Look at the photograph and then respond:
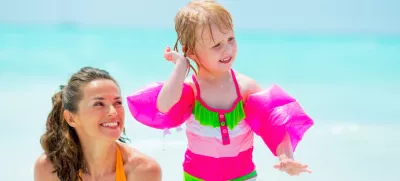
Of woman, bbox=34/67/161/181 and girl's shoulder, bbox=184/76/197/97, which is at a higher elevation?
girl's shoulder, bbox=184/76/197/97

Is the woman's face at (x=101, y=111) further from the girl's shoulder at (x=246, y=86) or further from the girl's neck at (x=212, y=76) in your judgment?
the girl's shoulder at (x=246, y=86)

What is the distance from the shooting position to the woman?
339 centimetres

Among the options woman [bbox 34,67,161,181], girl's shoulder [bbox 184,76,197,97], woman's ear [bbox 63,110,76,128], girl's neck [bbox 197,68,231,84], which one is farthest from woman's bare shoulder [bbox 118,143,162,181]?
girl's neck [bbox 197,68,231,84]

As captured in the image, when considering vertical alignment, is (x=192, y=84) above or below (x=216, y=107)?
above

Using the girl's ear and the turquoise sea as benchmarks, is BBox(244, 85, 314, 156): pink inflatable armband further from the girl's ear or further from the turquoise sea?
the turquoise sea

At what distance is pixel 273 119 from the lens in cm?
356

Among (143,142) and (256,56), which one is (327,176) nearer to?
(143,142)

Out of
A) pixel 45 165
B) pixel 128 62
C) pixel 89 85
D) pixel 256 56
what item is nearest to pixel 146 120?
pixel 89 85

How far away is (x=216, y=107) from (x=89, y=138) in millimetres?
761

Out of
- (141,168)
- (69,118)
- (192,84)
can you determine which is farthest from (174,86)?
(69,118)

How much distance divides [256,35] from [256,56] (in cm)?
233

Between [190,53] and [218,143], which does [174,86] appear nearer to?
[190,53]

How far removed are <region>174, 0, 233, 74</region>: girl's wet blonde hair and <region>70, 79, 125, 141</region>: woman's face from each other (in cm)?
47

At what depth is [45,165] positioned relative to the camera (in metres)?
3.57
